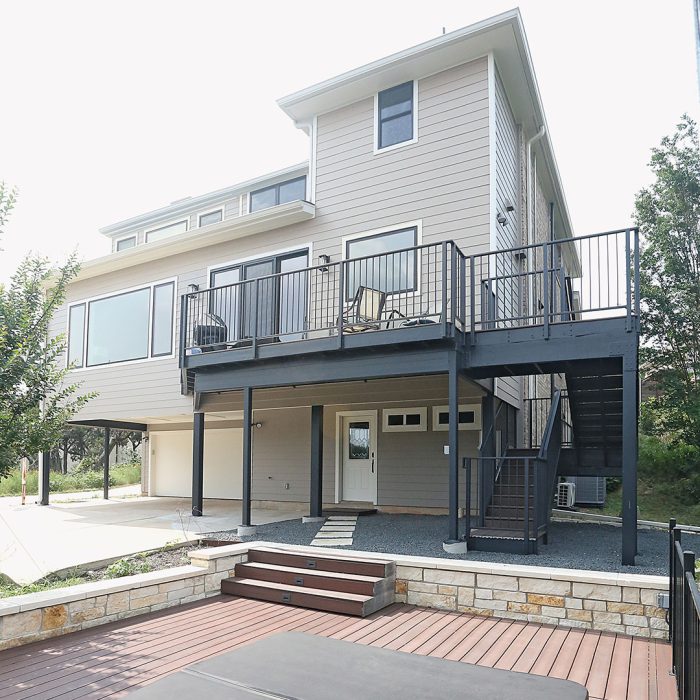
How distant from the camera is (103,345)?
41.6ft

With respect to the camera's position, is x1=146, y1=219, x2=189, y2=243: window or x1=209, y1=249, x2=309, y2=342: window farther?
x1=146, y1=219, x2=189, y2=243: window

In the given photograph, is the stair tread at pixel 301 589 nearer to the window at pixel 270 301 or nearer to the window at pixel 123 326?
the window at pixel 270 301

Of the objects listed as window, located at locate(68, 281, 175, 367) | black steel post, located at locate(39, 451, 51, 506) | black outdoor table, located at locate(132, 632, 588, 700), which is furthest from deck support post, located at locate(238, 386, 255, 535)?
black steel post, located at locate(39, 451, 51, 506)

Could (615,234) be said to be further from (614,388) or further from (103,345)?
(103,345)

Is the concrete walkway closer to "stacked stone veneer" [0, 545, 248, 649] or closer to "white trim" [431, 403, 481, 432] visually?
"stacked stone veneer" [0, 545, 248, 649]

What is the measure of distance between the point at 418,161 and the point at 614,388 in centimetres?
452

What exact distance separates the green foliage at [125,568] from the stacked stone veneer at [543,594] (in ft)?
8.69

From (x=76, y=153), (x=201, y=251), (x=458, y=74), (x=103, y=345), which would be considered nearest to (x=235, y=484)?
(x=103, y=345)

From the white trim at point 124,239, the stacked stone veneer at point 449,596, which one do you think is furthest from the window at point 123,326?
the stacked stone veneer at point 449,596

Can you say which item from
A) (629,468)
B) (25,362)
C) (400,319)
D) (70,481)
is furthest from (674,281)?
(70,481)

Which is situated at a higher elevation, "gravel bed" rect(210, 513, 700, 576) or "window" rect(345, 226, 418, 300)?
"window" rect(345, 226, 418, 300)

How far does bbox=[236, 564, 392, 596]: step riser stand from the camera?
5.52 meters

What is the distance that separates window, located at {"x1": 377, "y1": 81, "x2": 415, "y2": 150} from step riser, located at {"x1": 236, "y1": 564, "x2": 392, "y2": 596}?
6865mm

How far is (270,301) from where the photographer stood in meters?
10.5
